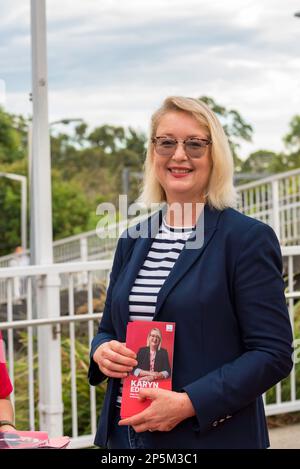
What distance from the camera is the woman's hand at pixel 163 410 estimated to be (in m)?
1.99

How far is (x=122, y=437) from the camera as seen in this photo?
7.08 feet

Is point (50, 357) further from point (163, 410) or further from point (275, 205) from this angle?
point (275, 205)

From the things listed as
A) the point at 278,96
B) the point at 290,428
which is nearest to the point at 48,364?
the point at 290,428

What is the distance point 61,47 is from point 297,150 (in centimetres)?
1687

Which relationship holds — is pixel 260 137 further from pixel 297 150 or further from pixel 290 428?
pixel 290 428

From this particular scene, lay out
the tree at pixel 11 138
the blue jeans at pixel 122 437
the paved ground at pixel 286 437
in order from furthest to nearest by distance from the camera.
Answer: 1. the tree at pixel 11 138
2. the paved ground at pixel 286 437
3. the blue jeans at pixel 122 437

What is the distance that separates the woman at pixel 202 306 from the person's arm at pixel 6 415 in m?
0.27

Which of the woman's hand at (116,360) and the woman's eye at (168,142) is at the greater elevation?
the woman's eye at (168,142)

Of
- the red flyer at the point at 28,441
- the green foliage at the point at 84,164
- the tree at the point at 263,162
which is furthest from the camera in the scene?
the tree at the point at 263,162

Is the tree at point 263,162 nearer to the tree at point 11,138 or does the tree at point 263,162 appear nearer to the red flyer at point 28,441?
the tree at point 11,138

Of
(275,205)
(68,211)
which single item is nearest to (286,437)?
(275,205)

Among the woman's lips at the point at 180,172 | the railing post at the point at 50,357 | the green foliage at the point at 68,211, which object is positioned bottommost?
the railing post at the point at 50,357

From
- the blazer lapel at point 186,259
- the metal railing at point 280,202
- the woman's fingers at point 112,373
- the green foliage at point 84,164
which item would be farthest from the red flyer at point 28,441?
the green foliage at point 84,164
